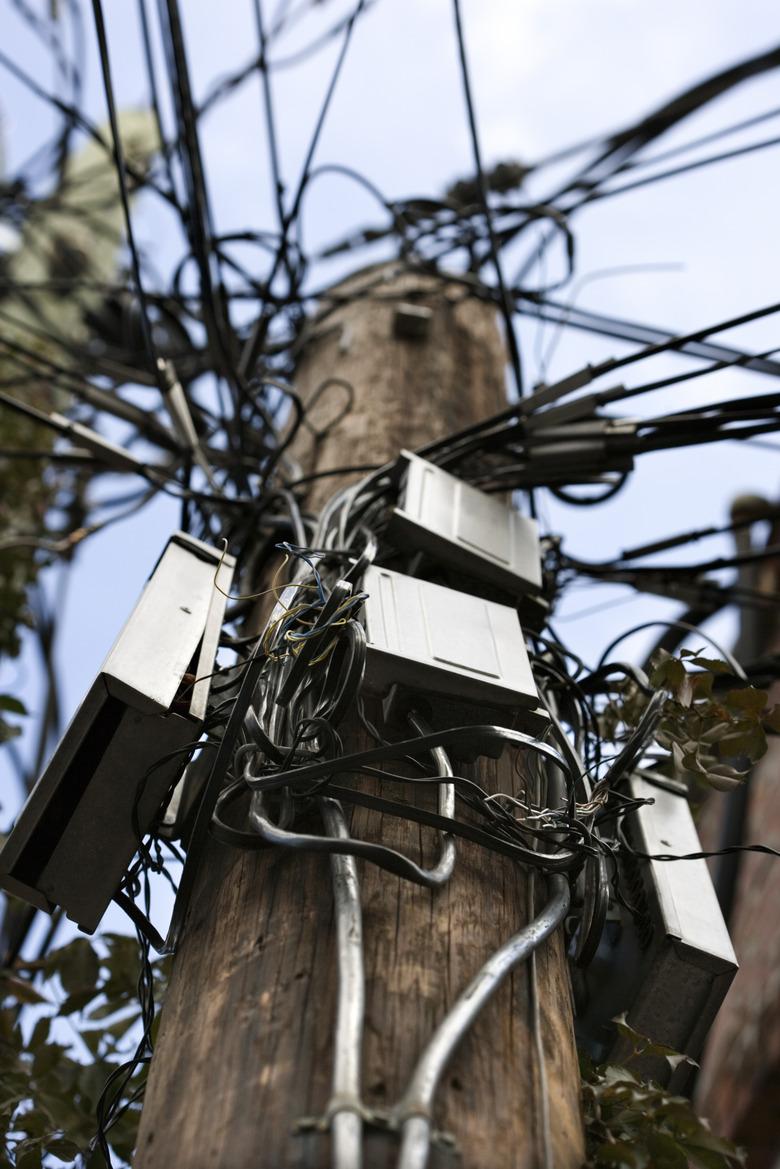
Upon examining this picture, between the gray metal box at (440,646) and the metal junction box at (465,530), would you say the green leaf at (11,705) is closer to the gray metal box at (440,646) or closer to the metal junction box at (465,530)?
the metal junction box at (465,530)

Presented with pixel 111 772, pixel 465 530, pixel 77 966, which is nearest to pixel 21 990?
pixel 77 966

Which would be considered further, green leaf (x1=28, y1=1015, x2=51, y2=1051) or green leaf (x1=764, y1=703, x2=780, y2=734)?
green leaf (x1=28, y1=1015, x2=51, y2=1051)

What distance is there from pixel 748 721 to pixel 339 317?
226 cm

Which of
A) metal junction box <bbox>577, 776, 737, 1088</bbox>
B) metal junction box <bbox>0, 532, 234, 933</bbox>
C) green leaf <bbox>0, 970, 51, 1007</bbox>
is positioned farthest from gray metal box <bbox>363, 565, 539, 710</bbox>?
green leaf <bbox>0, 970, 51, 1007</bbox>

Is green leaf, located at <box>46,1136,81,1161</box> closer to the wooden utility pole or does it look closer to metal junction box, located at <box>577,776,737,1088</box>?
the wooden utility pole

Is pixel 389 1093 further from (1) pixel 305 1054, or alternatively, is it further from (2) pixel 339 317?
(2) pixel 339 317

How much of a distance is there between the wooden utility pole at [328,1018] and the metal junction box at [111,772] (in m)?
0.14

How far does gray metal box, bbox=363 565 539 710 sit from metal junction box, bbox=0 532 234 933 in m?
0.26

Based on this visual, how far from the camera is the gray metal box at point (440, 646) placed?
5.12ft

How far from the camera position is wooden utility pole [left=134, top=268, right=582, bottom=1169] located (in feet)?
3.76

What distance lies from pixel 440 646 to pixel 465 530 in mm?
501

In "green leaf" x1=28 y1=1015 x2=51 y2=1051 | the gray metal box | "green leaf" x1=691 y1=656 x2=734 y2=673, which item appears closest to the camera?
the gray metal box

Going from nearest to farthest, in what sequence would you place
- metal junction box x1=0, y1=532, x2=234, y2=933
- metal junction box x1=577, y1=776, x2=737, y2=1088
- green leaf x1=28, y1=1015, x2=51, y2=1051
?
metal junction box x1=0, y1=532, x2=234, y2=933 < metal junction box x1=577, y1=776, x2=737, y2=1088 < green leaf x1=28, y1=1015, x2=51, y2=1051

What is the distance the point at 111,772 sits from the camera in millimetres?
1496
